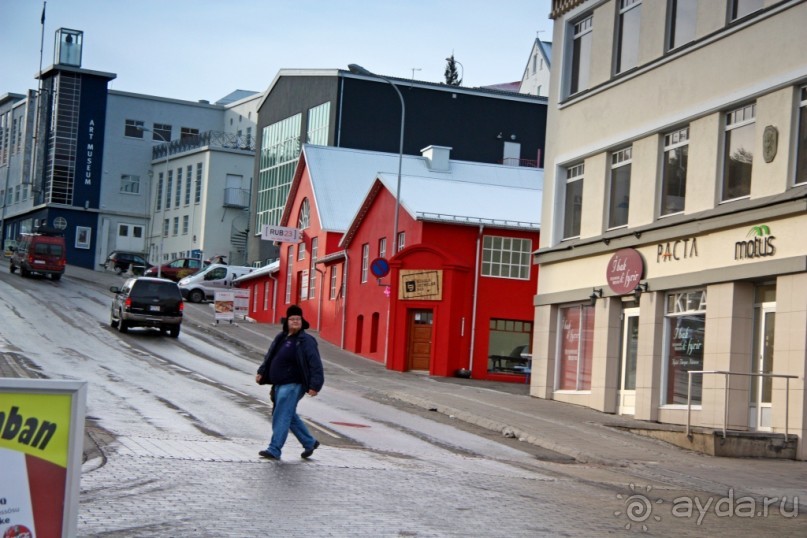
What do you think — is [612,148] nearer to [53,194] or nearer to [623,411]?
[623,411]

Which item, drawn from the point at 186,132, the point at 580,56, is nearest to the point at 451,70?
the point at 186,132

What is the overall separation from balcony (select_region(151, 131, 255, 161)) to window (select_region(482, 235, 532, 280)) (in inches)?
1918

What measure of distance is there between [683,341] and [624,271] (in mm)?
2586

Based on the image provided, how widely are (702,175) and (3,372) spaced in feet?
48.9

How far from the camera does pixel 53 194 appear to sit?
90.5 metres

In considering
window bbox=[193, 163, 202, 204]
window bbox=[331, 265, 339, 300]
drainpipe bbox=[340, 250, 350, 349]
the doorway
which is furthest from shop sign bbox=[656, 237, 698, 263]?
window bbox=[193, 163, 202, 204]

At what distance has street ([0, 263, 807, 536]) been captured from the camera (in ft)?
32.4

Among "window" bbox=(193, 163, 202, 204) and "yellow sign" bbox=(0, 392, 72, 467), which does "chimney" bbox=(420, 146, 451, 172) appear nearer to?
"window" bbox=(193, 163, 202, 204)

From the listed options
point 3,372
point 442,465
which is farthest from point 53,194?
point 442,465

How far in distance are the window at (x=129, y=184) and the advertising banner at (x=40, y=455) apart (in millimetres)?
89400

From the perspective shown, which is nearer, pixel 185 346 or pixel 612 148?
pixel 612 148

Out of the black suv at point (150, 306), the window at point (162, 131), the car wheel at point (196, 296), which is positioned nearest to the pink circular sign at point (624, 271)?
the black suv at point (150, 306)

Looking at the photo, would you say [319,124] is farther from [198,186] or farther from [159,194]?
[159,194]

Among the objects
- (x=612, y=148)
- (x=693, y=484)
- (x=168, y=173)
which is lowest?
(x=693, y=484)
